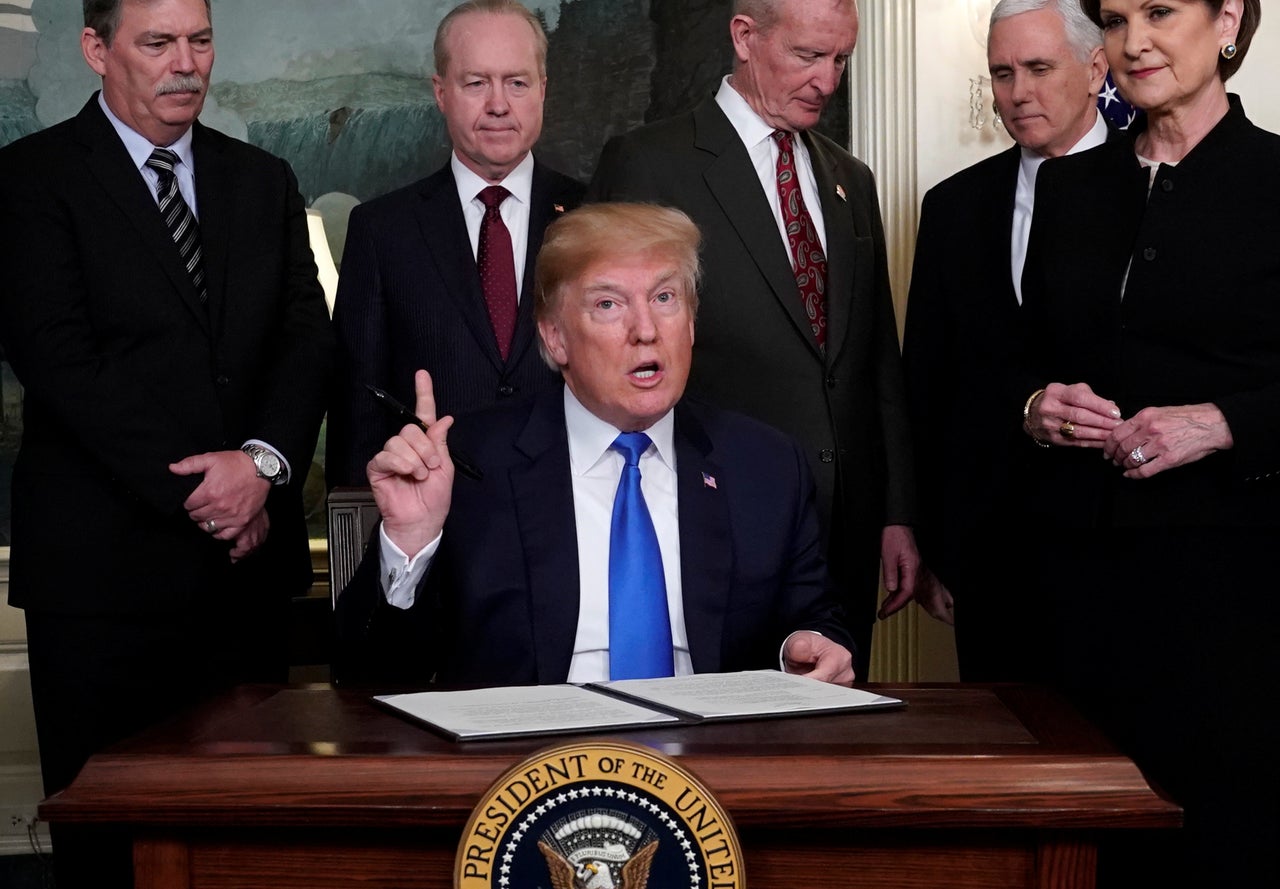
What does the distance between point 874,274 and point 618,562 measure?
4.66ft

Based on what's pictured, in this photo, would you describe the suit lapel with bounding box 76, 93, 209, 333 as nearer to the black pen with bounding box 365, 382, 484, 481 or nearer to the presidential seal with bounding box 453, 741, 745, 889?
the black pen with bounding box 365, 382, 484, 481

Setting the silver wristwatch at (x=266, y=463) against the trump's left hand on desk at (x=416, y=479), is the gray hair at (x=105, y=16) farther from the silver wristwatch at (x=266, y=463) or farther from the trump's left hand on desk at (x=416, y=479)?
the trump's left hand on desk at (x=416, y=479)

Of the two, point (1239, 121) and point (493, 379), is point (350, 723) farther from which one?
point (1239, 121)

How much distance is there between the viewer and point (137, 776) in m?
1.61

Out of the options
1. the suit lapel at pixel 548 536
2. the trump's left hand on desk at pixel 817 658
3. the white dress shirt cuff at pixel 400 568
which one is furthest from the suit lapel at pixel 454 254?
the trump's left hand on desk at pixel 817 658

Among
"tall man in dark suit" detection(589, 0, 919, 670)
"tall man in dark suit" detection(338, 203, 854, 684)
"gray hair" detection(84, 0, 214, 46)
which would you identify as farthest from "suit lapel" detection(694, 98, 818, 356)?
"gray hair" detection(84, 0, 214, 46)

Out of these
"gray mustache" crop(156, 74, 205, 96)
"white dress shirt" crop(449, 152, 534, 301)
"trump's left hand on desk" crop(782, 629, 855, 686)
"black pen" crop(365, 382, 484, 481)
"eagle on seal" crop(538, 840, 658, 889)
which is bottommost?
"eagle on seal" crop(538, 840, 658, 889)

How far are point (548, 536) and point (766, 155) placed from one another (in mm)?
1382

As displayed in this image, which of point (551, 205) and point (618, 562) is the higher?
point (551, 205)

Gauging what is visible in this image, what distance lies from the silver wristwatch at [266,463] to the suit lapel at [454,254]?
20.2 inches

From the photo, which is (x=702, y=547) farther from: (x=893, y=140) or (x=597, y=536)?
(x=893, y=140)

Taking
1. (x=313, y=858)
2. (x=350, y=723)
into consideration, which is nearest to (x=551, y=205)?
(x=350, y=723)

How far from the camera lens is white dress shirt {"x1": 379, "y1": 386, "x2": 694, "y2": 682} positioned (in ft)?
7.41

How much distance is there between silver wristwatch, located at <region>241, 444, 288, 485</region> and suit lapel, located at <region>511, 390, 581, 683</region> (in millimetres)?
787
